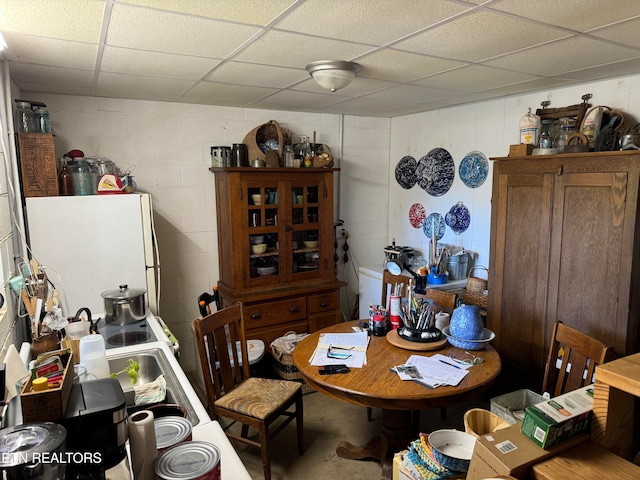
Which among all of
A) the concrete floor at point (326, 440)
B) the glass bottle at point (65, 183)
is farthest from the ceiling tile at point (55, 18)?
Result: the concrete floor at point (326, 440)

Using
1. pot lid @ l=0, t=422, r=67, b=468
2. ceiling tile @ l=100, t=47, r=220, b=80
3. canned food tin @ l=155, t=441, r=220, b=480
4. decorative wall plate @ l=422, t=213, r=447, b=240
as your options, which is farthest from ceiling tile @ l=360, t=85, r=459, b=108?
pot lid @ l=0, t=422, r=67, b=468

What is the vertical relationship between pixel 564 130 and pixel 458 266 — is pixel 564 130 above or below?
above

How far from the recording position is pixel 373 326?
2564mm

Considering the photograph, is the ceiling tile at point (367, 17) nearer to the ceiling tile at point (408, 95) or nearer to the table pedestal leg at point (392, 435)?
the ceiling tile at point (408, 95)

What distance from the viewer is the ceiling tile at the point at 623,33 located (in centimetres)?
175

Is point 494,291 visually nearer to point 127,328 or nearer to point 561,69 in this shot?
point 561,69

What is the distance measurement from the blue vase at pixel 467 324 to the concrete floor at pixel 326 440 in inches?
34.9

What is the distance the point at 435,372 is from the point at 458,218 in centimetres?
197

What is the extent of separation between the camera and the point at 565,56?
2.18m

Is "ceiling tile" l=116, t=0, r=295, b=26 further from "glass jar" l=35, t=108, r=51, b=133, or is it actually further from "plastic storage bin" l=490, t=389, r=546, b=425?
"plastic storage bin" l=490, t=389, r=546, b=425

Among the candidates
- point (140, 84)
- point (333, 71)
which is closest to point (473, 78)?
point (333, 71)

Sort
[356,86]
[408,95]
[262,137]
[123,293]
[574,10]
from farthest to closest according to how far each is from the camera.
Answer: [262,137] < [408,95] < [356,86] < [123,293] < [574,10]

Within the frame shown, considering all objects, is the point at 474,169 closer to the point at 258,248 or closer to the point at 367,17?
the point at 258,248

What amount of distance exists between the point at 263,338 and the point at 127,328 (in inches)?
49.6
